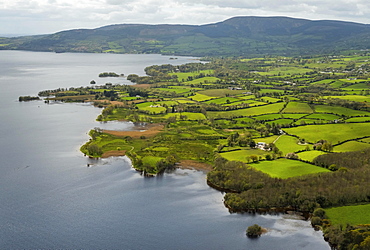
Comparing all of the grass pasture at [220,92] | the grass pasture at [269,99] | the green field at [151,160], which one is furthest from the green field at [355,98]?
the green field at [151,160]

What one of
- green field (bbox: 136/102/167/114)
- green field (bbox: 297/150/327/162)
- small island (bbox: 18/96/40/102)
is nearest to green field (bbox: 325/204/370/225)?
green field (bbox: 297/150/327/162)

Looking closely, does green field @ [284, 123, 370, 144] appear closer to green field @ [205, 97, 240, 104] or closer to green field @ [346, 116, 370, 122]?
green field @ [346, 116, 370, 122]

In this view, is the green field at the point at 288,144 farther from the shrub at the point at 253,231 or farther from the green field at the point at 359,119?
the shrub at the point at 253,231

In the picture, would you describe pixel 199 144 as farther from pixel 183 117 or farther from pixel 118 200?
pixel 118 200

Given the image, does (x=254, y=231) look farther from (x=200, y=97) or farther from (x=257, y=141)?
(x=200, y=97)

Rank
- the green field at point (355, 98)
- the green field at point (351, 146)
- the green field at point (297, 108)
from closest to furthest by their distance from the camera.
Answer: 1. the green field at point (351, 146)
2. the green field at point (297, 108)
3. the green field at point (355, 98)

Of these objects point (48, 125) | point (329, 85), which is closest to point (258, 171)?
point (48, 125)
